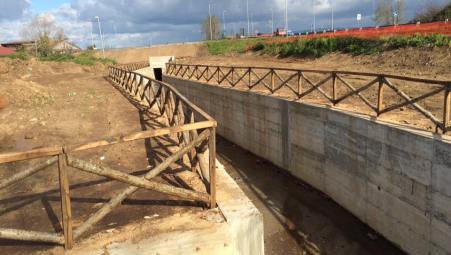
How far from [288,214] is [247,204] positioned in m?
6.79

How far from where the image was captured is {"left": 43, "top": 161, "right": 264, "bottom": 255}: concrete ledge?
4145 mm

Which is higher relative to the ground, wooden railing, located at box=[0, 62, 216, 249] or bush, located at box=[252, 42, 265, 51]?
bush, located at box=[252, 42, 265, 51]

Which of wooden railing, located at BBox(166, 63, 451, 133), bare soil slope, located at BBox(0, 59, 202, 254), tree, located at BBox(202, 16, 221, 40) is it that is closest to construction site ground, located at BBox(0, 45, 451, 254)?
bare soil slope, located at BBox(0, 59, 202, 254)

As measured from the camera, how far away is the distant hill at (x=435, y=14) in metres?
38.9

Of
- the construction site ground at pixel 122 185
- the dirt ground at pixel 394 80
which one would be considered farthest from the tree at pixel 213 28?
the construction site ground at pixel 122 185

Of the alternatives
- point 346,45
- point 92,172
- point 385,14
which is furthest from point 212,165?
point 385,14

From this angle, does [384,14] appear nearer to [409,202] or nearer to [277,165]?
[277,165]

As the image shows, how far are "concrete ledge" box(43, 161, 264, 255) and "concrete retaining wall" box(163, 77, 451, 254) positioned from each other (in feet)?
15.3

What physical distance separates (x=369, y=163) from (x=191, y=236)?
6.75 metres

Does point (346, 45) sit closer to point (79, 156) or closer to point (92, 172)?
point (79, 156)

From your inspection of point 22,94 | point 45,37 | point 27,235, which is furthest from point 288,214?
point 45,37

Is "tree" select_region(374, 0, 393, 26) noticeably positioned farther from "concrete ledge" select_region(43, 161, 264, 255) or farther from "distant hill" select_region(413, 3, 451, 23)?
"concrete ledge" select_region(43, 161, 264, 255)

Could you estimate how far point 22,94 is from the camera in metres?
16.2

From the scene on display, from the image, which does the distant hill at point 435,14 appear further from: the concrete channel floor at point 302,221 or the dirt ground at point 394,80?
the concrete channel floor at point 302,221
